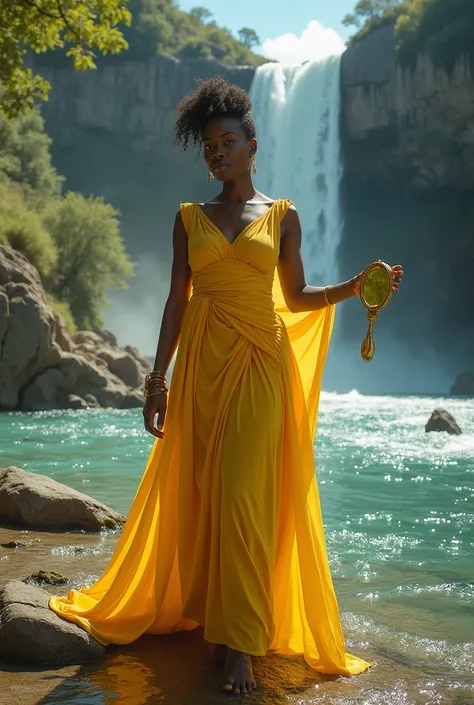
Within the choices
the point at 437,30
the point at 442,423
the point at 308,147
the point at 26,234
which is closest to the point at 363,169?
the point at 308,147

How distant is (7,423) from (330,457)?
819cm

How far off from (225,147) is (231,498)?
4.90ft

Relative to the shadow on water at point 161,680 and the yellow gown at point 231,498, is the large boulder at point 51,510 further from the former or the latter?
the shadow on water at point 161,680

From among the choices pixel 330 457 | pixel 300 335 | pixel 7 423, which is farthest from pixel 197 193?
pixel 300 335

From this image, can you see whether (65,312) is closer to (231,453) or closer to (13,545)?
(13,545)

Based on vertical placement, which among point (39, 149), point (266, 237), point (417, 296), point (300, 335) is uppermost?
point (39, 149)

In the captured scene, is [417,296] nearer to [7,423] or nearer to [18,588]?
[7,423]

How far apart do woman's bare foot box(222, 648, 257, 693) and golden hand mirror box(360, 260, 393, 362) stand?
4.10 feet

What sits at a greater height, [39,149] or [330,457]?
[39,149]

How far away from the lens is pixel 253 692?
9.94ft

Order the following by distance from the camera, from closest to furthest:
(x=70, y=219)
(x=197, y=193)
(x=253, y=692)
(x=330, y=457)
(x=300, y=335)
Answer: (x=253, y=692), (x=300, y=335), (x=330, y=457), (x=70, y=219), (x=197, y=193)

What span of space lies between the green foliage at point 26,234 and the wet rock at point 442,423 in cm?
1658

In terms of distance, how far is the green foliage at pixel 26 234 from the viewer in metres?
27.7

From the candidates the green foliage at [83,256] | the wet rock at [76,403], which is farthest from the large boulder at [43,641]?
the green foliage at [83,256]
